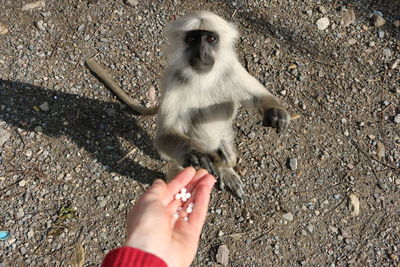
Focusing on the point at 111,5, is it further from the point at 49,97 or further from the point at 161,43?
the point at 49,97

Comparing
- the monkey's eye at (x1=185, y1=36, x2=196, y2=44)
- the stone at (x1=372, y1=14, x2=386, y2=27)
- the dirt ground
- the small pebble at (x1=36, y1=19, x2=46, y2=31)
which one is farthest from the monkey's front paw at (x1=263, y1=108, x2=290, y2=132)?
the small pebble at (x1=36, y1=19, x2=46, y2=31)

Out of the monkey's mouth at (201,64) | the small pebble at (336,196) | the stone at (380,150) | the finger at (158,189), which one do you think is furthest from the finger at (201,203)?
the stone at (380,150)

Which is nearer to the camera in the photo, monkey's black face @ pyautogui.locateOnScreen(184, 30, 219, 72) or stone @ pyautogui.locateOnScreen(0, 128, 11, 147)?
monkey's black face @ pyautogui.locateOnScreen(184, 30, 219, 72)

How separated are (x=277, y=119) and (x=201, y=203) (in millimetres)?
858

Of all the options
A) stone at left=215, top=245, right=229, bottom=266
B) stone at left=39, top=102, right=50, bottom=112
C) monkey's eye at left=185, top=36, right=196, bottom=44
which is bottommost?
stone at left=215, top=245, right=229, bottom=266

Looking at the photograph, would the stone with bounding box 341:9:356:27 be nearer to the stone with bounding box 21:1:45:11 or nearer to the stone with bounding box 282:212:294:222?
the stone with bounding box 282:212:294:222

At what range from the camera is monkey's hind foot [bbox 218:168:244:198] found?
13.5 ft

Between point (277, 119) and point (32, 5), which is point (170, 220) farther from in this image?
point (32, 5)

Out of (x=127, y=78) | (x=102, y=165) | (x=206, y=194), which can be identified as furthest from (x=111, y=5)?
(x=206, y=194)

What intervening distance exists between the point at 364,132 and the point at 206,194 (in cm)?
223

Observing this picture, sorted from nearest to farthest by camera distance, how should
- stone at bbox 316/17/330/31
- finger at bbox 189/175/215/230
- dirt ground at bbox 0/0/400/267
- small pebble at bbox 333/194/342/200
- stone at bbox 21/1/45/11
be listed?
1. finger at bbox 189/175/215/230
2. dirt ground at bbox 0/0/400/267
3. small pebble at bbox 333/194/342/200
4. stone at bbox 21/1/45/11
5. stone at bbox 316/17/330/31

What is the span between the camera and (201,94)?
3670mm

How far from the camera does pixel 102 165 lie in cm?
430

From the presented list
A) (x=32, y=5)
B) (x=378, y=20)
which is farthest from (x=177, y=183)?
(x=378, y=20)
